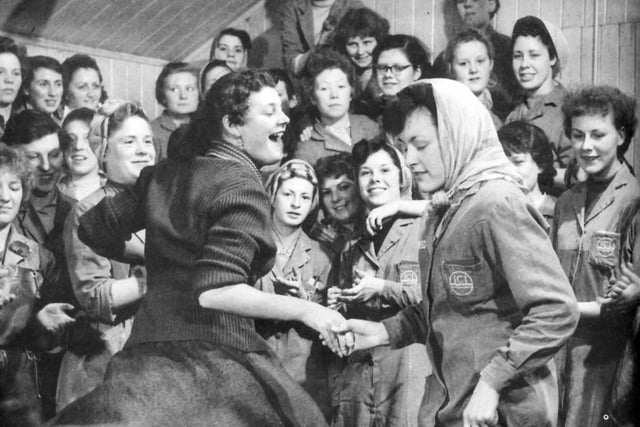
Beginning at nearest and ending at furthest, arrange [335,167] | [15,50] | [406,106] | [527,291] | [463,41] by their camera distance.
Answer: [527,291], [406,106], [463,41], [335,167], [15,50]

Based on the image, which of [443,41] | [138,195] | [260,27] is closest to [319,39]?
[260,27]

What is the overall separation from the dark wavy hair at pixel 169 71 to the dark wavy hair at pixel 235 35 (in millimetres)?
71

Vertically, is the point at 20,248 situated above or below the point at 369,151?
below

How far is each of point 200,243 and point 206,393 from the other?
38 cm

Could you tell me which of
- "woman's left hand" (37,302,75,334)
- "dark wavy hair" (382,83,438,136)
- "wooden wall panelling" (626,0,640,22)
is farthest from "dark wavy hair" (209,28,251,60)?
"wooden wall panelling" (626,0,640,22)

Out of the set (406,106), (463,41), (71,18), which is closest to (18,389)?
(71,18)

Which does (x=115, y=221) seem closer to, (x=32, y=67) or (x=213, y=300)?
(x=213, y=300)

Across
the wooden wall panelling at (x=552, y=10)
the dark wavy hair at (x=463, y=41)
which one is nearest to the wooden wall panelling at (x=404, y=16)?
the dark wavy hair at (x=463, y=41)

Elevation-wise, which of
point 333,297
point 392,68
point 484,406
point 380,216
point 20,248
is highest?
point 392,68

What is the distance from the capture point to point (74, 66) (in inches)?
99.3

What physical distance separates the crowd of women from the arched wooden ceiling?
0.21 feet

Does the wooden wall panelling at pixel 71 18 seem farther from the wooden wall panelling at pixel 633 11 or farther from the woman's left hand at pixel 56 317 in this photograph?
the wooden wall panelling at pixel 633 11

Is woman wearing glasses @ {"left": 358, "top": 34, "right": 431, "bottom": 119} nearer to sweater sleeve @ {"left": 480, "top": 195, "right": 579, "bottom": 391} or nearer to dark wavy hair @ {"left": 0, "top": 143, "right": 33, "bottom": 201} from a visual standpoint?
sweater sleeve @ {"left": 480, "top": 195, "right": 579, "bottom": 391}

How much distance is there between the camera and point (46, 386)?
2.43 meters
